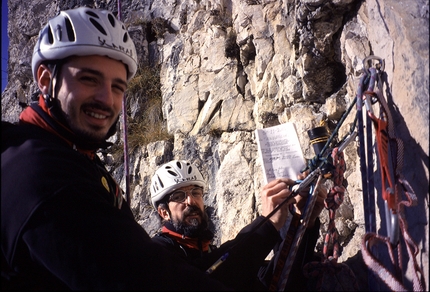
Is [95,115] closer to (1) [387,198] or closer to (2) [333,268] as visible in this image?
(1) [387,198]

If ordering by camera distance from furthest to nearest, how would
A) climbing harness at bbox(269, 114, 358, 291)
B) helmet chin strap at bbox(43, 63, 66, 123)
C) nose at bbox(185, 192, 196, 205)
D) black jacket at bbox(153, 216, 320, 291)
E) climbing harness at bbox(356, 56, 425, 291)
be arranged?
nose at bbox(185, 192, 196, 205), black jacket at bbox(153, 216, 320, 291), climbing harness at bbox(269, 114, 358, 291), helmet chin strap at bbox(43, 63, 66, 123), climbing harness at bbox(356, 56, 425, 291)

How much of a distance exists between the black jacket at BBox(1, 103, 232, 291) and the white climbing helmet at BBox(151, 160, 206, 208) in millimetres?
2855

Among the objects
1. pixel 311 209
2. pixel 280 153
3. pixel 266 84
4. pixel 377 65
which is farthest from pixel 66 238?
pixel 266 84

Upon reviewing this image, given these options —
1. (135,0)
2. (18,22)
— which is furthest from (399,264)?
(18,22)

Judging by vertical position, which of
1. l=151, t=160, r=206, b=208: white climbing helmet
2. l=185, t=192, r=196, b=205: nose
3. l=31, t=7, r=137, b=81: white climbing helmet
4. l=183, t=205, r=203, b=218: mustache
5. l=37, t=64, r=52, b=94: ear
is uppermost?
l=31, t=7, r=137, b=81: white climbing helmet

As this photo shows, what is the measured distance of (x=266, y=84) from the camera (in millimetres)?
5953

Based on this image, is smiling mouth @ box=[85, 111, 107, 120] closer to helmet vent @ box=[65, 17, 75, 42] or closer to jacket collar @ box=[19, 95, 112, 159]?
jacket collar @ box=[19, 95, 112, 159]

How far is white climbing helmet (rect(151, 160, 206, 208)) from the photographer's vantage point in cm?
442

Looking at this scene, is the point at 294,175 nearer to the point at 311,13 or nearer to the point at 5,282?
the point at 5,282

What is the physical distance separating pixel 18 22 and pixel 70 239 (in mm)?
11880

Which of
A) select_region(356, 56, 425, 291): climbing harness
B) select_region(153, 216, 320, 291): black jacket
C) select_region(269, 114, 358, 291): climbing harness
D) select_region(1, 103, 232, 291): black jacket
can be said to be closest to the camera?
select_region(1, 103, 232, 291): black jacket

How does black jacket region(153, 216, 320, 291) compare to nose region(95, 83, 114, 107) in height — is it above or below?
below

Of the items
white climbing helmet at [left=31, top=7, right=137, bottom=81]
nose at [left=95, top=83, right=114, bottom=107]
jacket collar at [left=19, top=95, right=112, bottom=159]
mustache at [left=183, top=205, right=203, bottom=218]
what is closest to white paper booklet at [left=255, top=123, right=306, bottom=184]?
white climbing helmet at [left=31, top=7, right=137, bottom=81]

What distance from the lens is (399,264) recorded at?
191 centimetres
